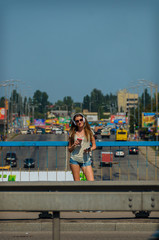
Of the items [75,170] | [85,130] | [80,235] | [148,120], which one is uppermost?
[148,120]

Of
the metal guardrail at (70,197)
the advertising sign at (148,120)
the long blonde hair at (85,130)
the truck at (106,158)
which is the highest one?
the advertising sign at (148,120)

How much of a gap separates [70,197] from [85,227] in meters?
1.38

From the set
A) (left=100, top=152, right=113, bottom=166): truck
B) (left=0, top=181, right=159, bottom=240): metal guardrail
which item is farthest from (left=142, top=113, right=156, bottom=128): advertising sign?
(left=0, top=181, right=159, bottom=240): metal guardrail

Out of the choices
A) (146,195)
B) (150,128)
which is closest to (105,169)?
(146,195)

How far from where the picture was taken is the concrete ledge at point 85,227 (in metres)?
5.90

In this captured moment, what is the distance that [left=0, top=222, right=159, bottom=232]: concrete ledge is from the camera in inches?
232

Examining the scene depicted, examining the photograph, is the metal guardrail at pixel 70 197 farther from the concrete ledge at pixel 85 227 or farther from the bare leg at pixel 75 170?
the bare leg at pixel 75 170

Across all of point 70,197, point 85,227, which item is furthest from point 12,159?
point 70,197

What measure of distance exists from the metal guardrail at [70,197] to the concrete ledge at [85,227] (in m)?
1.29

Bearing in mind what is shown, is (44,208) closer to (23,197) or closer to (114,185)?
(23,197)

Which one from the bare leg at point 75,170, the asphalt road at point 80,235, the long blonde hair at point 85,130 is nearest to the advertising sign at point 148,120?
the long blonde hair at point 85,130

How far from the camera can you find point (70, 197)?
4.70m

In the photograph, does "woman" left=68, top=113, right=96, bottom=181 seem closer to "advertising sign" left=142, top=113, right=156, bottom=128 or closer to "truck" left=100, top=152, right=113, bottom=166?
"truck" left=100, top=152, right=113, bottom=166

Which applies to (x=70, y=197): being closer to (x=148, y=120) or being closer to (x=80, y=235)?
(x=80, y=235)
